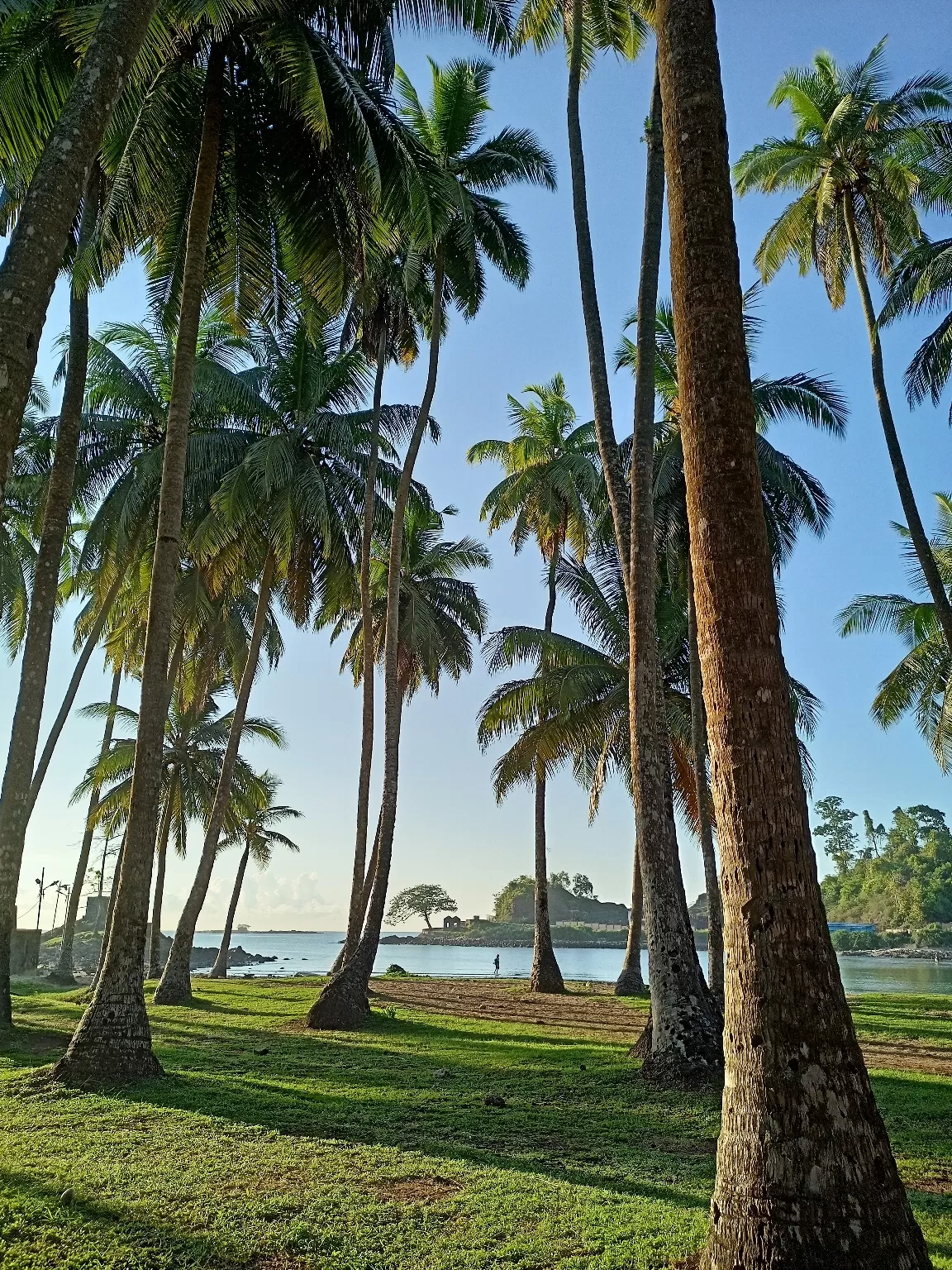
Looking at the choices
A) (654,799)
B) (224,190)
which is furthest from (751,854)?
(224,190)

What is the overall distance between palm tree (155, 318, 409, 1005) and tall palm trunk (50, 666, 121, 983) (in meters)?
7.24

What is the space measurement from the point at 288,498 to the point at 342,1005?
10045mm

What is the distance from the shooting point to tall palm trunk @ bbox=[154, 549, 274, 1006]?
1838cm

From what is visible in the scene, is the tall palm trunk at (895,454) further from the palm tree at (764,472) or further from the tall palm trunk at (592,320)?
the tall palm trunk at (592,320)

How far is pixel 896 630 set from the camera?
2420cm

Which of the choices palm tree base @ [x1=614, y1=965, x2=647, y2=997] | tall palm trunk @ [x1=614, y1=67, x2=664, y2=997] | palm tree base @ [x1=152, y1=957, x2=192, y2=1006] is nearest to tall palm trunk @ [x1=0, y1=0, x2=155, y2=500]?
tall palm trunk @ [x1=614, y1=67, x2=664, y2=997]

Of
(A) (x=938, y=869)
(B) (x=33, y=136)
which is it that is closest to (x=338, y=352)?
(B) (x=33, y=136)

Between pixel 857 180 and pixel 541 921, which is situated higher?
pixel 857 180

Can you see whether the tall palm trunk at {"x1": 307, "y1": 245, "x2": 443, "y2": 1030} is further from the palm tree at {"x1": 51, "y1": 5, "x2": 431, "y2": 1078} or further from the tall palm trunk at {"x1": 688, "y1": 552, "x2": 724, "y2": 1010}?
the tall palm trunk at {"x1": 688, "y1": 552, "x2": 724, "y2": 1010}

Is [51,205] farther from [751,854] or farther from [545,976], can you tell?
[545,976]

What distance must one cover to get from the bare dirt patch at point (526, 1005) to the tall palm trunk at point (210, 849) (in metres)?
4.32

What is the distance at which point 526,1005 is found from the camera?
19.2m

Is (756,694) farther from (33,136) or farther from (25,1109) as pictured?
(33,136)

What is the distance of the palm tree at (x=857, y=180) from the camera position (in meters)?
17.3
